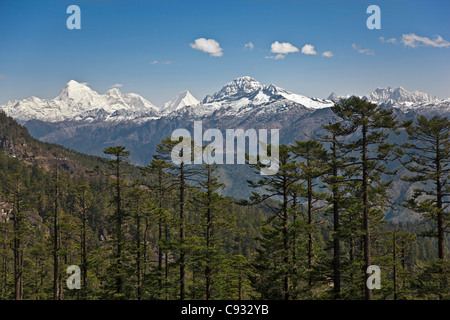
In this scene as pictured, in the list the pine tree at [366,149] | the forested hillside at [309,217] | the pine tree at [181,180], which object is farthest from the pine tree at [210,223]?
the pine tree at [366,149]

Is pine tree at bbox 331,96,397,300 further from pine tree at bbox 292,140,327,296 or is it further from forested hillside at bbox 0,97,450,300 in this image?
pine tree at bbox 292,140,327,296

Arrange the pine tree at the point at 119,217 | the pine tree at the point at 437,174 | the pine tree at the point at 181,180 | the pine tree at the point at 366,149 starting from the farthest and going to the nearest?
the pine tree at the point at 119,217 → the pine tree at the point at 181,180 → the pine tree at the point at 437,174 → the pine tree at the point at 366,149

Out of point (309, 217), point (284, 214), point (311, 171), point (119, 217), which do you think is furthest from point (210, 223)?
point (311, 171)

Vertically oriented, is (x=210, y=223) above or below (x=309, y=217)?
below

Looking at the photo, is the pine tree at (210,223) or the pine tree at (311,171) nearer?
the pine tree at (311,171)

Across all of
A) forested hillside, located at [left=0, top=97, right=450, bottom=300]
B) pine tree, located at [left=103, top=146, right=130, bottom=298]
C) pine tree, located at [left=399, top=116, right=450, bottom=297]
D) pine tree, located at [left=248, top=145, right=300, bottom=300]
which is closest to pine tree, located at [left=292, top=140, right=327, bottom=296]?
forested hillside, located at [left=0, top=97, right=450, bottom=300]

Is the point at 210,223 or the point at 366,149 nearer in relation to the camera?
the point at 366,149

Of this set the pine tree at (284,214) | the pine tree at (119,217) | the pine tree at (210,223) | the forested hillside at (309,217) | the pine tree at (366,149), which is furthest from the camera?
the pine tree at (119,217)

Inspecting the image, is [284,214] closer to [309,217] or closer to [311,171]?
[309,217]

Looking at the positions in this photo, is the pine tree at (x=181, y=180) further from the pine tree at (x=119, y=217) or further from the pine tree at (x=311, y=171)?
the pine tree at (x=311, y=171)

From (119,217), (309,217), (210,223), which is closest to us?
(309,217)
